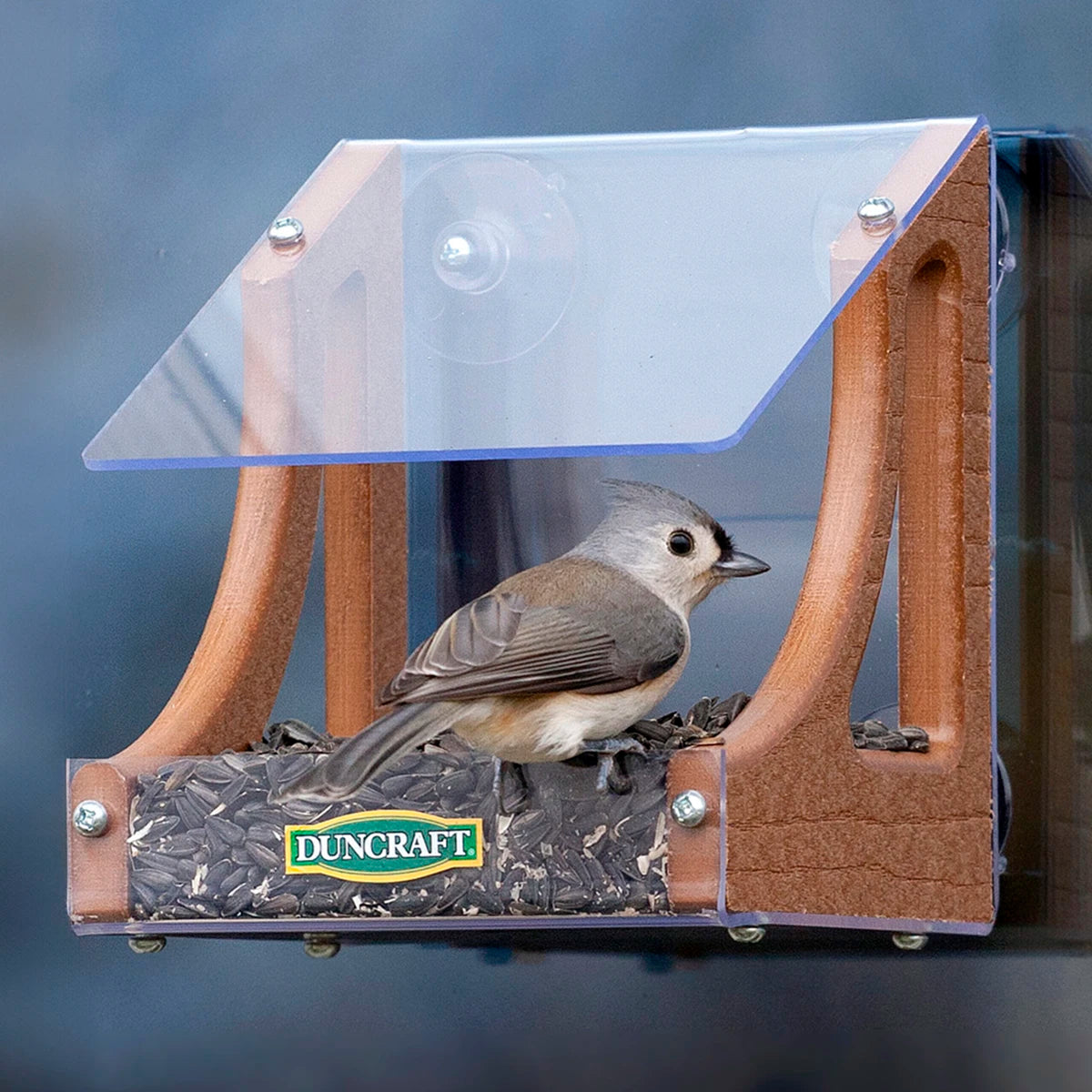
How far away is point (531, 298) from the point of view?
9.87ft

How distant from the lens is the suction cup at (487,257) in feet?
9.79

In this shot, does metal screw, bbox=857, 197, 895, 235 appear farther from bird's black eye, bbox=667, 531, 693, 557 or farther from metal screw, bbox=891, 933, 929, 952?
metal screw, bbox=891, 933, 929, 952

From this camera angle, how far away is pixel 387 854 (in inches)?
112

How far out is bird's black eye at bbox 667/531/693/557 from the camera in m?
3.09

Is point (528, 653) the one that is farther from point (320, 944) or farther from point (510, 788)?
point (320, 944)

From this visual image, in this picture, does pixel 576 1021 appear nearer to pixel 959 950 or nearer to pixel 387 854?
pixel 959 950

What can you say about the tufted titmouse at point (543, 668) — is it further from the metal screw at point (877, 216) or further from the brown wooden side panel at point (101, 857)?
the metal screw at point (877, 216)

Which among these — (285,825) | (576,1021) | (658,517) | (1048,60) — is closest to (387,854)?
(285,825)

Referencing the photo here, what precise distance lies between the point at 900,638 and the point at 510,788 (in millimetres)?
634

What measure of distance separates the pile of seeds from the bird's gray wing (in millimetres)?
116

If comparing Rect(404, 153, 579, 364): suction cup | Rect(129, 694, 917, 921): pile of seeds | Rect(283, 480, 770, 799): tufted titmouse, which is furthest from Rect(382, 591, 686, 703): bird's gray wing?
Rect(404, 153, 579, 364): suction cup

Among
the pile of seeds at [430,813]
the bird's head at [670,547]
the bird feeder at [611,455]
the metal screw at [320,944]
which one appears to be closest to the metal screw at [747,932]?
the bird feeder at [611,455]

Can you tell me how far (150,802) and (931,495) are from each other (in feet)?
3.57

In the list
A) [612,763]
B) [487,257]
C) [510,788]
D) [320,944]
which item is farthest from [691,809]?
[487,257]
